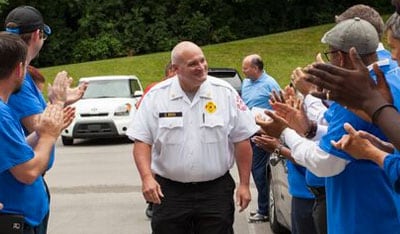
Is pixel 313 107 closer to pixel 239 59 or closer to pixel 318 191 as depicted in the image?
pixel 318 191

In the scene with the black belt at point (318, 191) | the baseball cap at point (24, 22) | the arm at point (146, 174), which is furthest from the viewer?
the arm at point (146, 174)

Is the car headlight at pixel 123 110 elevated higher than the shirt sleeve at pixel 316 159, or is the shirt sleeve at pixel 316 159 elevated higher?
the shirt sleeve at pixel 316 159

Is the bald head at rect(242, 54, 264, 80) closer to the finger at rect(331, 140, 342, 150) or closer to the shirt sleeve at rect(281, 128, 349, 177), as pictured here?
the shirt sleeve at rect(281, 128, 349, 177)

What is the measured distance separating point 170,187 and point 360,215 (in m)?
1.92

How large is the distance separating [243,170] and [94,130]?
11469 mm

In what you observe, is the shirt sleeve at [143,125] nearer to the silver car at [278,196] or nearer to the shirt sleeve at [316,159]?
the silver car at [278,196]

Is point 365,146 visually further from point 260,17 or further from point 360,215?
point 260,17

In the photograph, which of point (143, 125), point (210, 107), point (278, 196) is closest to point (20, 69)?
point (143, 125)

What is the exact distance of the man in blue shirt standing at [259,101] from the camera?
27.6 ft

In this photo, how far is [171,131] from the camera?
5109 millimetres

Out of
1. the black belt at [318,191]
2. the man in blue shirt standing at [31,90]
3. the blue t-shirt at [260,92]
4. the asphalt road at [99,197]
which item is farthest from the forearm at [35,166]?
the blue t-shirt at [260,92]

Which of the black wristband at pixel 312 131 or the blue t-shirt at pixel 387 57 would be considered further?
the black wristband at pixel 312 131

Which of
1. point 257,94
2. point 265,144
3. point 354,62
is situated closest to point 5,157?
point 265,144

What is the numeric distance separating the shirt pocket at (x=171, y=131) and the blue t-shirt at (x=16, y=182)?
3.61ft
